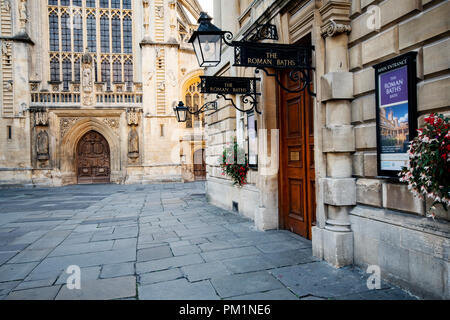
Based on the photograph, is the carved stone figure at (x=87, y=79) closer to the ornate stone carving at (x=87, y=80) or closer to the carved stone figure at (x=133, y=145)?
the ornate stone carving at (x=87, y=80)

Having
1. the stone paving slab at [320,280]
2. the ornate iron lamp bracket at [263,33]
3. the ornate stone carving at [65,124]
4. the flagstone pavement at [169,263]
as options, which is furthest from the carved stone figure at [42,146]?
the stone paving slab at [320,280]

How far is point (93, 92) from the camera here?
2039 cm

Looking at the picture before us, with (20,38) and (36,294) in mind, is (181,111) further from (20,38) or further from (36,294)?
(20,38)

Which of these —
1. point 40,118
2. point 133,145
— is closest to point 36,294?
point 133,145

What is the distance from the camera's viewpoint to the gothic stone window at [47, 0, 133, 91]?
21312 mm

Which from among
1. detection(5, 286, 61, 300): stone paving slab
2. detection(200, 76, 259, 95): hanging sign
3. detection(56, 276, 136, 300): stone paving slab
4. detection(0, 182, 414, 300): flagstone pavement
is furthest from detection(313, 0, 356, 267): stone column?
detection(5, 286, 61, 300): stone paving slab

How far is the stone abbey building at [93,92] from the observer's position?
19.1 m

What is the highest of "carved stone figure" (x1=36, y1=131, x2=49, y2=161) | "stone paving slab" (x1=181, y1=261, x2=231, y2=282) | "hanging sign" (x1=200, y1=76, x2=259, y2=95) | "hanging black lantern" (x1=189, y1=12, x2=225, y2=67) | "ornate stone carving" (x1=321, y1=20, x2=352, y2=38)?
"hanging black lantern" (x1=189, y1=12, x2=225, y2=67)

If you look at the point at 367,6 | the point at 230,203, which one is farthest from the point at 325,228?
the point at 230,203

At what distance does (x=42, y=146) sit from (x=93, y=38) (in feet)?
28.4

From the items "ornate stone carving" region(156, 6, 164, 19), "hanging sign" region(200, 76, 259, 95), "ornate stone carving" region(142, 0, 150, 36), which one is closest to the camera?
"hanging sign" region(200, 76, 259, 95)

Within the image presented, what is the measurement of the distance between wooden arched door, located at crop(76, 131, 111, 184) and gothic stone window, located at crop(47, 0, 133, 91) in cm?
386

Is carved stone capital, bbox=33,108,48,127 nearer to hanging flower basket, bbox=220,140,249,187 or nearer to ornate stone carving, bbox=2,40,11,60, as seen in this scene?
ornate stone carving, bbox=2,40,11,60
